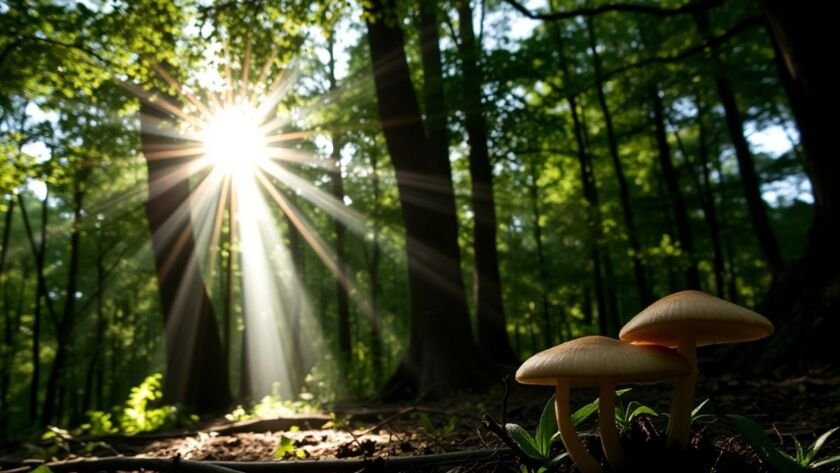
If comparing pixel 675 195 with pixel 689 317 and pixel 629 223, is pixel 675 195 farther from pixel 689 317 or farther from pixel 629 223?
pixel 689 317

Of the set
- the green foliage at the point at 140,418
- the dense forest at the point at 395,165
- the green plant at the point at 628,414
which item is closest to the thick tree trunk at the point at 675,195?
the dense forest at the point at 395,165

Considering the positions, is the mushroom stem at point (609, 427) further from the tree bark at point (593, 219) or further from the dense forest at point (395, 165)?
the tree bark at point (593, 219)

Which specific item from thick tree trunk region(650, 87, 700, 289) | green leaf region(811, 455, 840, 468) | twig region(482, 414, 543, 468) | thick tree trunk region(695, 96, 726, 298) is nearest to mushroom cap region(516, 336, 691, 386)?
twig region(482, 414, 543, 468)

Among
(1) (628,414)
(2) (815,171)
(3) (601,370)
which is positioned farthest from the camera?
(2) (815,171)

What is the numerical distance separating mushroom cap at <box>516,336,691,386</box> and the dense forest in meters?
3.99

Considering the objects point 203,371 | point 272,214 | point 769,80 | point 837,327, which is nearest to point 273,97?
point 203,371

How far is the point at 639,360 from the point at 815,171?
4.75 meters

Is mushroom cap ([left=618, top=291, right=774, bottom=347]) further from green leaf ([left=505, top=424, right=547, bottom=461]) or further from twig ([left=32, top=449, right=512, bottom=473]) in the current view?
twig ([left=32, top=449, right=512, bottom=473])

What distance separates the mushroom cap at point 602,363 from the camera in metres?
1.30

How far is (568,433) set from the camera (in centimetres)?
149

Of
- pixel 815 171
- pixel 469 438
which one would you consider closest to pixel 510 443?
pixel 469 438

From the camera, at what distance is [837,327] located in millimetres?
4320

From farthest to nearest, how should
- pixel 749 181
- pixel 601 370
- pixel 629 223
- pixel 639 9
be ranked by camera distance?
pixel 629 223 < pixel 749 181 < pixel 639 9 < pixel 601 370

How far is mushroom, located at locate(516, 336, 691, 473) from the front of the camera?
4.29 ft
